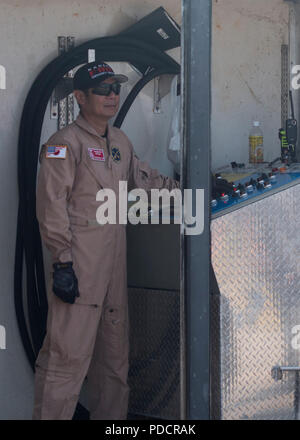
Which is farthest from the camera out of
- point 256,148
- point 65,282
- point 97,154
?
point 256,148

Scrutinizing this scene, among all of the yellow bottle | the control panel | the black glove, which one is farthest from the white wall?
the black glove

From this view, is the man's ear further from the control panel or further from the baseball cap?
the control panel

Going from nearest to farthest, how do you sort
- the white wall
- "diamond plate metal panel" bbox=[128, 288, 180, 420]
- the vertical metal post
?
1. the vertical metal post
2. "diamond plate metal panel" bbox=[128, 288, 180, 420]
3. the white wall

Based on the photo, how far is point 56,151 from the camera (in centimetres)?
318

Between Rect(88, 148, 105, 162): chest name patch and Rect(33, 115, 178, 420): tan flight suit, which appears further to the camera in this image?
Rect(88, 148, 105, 162): chest name patch

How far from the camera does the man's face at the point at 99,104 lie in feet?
11.1

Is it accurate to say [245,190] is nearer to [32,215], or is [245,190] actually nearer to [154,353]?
[154,353]

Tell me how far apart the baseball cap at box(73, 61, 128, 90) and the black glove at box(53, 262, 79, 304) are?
3.07 feet

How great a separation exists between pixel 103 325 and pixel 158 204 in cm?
75

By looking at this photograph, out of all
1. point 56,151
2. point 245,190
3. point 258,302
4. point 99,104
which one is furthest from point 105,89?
point 258,302

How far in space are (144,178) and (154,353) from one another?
950mm

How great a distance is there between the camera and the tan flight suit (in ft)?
10.3

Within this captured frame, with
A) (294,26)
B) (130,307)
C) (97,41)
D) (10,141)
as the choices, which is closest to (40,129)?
(10,141)

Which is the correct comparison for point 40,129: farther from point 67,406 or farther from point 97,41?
point 67,406
